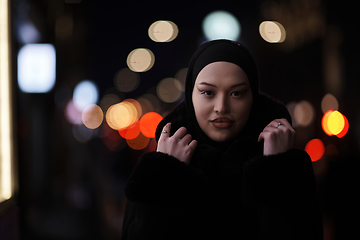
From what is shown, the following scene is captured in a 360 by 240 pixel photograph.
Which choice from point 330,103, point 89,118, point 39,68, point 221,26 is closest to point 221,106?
point 221,26

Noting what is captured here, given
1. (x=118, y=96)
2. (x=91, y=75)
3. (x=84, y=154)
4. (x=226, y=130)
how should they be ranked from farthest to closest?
(x=118, y=96) → (x=91, y=75) → (x=84, y=154) → (x=226, y=130)

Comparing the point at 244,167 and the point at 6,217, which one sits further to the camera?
the point at 6,217

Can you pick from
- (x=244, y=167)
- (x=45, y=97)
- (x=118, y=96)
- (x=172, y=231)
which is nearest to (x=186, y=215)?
(x=172, y=231)

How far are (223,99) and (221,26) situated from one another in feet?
8.08

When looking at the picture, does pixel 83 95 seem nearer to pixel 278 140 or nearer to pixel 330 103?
pixel 330 103

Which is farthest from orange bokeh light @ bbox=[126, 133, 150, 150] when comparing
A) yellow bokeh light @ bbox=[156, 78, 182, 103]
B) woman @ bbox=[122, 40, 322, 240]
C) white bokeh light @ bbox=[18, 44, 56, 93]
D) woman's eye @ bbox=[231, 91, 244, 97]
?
woman's eye @ bbox=[231, 91, 244, 97]

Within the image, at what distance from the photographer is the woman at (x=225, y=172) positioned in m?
1.06

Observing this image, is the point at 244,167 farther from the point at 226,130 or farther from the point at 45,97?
the point at 45,97

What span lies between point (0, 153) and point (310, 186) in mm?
3080

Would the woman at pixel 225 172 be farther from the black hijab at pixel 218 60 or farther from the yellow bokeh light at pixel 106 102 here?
the yellow bokeh light at pixel 106 102

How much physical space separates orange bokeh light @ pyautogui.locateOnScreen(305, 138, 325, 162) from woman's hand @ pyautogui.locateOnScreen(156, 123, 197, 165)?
5.69 metres

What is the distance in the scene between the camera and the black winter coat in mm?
1053

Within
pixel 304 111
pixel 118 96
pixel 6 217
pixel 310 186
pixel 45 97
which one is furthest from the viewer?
pixel 118 96

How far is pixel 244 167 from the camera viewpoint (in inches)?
42.8
